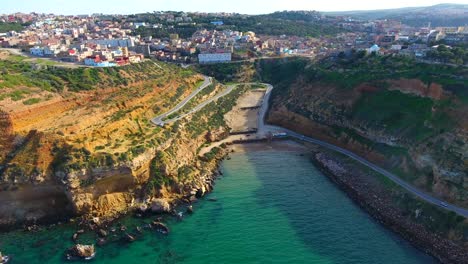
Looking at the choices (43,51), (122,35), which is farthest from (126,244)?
(122,35)

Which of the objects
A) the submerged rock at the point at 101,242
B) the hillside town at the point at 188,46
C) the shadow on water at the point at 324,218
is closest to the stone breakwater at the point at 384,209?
the shadow on water at the point at 324,218

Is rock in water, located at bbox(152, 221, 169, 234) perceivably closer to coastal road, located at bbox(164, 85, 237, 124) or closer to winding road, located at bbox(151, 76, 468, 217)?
winding road, located at bbox(151, 76, 468, 217)

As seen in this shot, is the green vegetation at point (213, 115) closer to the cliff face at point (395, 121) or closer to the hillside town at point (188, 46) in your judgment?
the cliff face at point (395, 121)

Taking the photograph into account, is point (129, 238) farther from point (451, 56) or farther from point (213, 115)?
point (451, 56)

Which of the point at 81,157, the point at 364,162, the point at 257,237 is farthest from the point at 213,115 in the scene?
the point at 257,237

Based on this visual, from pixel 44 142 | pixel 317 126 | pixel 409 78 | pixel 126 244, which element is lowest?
pixel 126 244

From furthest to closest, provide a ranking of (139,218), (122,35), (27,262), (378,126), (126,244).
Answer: (122,35), (378,126), (139,218), (126,244), (27,262)

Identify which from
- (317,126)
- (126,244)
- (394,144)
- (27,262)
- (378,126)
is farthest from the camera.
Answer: (317,126)

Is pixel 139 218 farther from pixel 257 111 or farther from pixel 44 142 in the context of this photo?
pixel 257 111
